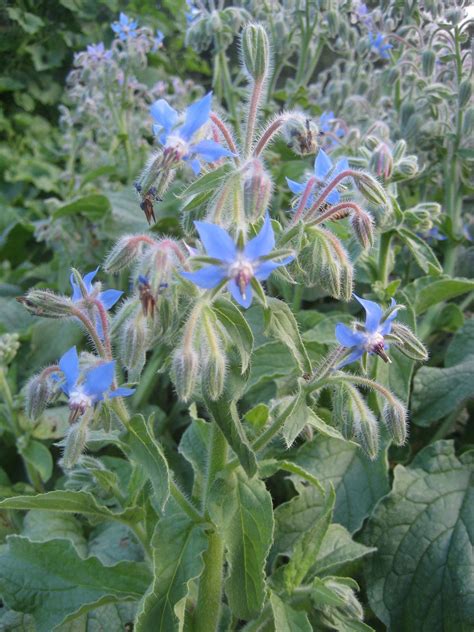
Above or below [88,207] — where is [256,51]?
above

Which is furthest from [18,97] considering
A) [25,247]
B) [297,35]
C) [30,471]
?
[30,471]

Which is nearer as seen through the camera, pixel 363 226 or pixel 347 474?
pixel 363 226

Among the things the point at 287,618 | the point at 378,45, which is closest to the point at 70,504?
the point at 287,618

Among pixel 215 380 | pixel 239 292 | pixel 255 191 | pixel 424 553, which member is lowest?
pixel 424 553

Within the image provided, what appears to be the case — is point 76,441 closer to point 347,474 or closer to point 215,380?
point 215,380

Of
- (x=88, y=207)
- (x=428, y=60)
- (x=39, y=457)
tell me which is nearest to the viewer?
(x=39, y=457)

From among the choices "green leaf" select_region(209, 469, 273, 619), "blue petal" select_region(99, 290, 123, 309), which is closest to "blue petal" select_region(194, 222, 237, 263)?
"blue petal" select_region(99, 290, 123, 309)

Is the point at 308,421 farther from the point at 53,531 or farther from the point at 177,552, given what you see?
the point at 53,531
